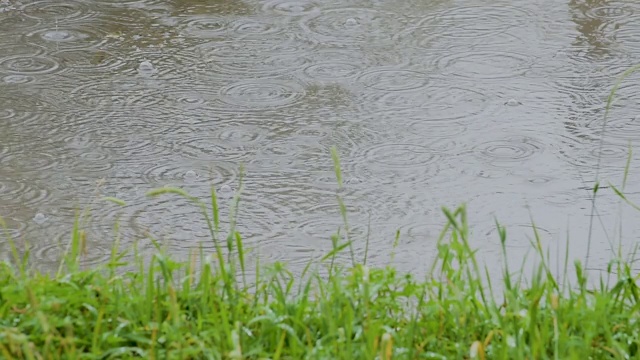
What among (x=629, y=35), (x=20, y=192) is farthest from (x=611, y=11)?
(x=20, y=192)

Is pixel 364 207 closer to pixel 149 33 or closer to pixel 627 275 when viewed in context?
pixel 627 275

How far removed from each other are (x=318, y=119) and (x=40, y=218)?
43.9 inches

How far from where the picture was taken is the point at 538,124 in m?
3.99

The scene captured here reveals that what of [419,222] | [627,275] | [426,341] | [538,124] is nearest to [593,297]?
[627,275]

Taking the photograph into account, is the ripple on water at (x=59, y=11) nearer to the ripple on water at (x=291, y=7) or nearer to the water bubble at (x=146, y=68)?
the water bubble at (x=146, y=68)

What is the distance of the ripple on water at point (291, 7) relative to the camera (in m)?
5.13

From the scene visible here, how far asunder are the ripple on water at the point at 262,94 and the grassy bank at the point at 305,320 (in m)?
1.74

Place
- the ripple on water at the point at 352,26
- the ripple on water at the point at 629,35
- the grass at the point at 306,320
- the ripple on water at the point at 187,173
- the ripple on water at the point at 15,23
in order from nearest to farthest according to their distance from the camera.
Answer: the grass at the point at 306,320 < the ripple on water at the point at 187,173 < the ripple on water at the point at 629,35 < the ripple on water at the point at 352,26 < the ripple on water at the point at 15,23

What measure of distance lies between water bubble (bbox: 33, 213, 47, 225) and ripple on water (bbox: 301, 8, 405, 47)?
1731 mm

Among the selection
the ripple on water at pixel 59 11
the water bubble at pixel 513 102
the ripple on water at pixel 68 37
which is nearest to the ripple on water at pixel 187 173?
the water bubble at pixel 513 102

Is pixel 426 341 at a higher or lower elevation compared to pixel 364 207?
higher

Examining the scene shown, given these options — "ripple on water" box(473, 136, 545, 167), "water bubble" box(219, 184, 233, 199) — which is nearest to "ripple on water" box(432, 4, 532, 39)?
"ripple on water" box(473, 136, 545, 167)

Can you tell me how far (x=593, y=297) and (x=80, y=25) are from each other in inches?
121

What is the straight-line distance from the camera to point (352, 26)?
494 centimetres
